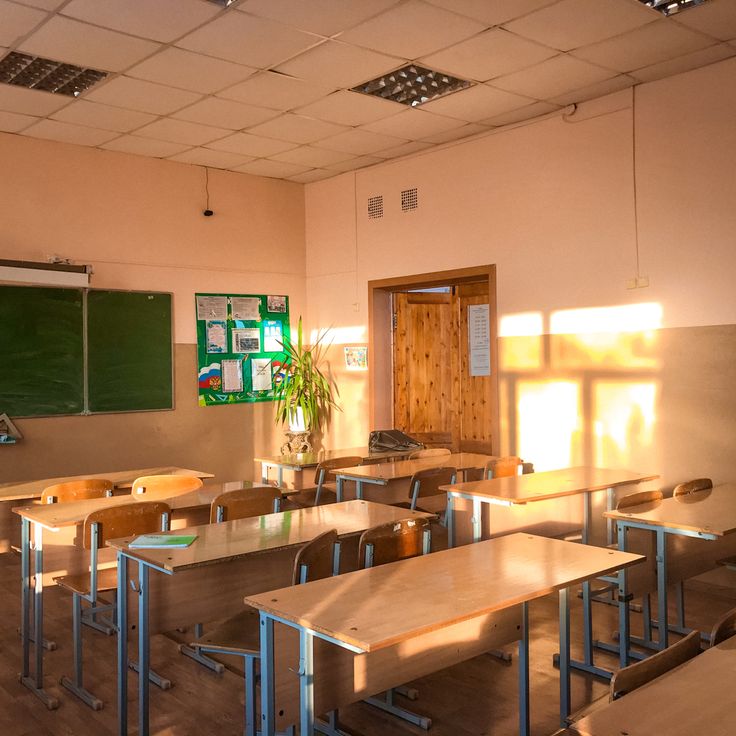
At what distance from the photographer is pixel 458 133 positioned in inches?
248

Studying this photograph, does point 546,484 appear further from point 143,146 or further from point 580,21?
point 143,146

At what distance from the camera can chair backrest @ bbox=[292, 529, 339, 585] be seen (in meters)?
2.76

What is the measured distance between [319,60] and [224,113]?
1242 millimetres

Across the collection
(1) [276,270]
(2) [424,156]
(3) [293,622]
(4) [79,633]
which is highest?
(2) [424,156]

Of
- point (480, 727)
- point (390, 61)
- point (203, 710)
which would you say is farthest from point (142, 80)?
point (480, 727)

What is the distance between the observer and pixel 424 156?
6801mm

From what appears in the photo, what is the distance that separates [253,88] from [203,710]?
3.83m

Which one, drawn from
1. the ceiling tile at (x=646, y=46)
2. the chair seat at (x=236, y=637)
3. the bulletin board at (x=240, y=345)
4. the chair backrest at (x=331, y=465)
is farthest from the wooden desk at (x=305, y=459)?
the ceiling tile at (x=646, y=46)

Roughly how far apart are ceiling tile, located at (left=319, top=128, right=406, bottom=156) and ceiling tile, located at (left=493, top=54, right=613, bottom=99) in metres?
1.38

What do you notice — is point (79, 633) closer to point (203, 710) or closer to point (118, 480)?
point (203, 710)

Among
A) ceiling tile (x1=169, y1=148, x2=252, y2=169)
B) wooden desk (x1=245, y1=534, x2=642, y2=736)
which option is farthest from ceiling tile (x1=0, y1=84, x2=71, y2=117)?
wooden desk (x1=245, y1=534, x2=642, y2=736)

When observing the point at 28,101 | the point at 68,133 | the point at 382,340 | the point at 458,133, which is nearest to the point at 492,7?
the point at 458,133

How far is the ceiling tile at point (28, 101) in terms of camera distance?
5246mm

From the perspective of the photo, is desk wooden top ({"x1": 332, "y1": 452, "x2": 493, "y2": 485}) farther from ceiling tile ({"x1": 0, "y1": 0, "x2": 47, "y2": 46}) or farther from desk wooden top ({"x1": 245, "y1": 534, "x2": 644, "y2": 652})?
ceiling tile ({"x1": 0, "y1": 0, "x2": 47, "y2": 46})
